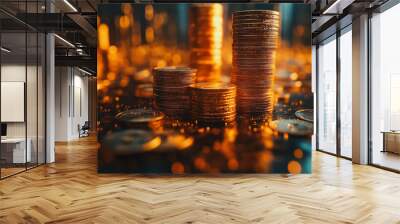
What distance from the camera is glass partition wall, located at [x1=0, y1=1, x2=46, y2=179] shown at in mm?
6285

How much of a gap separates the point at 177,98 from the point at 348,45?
461 centimetres

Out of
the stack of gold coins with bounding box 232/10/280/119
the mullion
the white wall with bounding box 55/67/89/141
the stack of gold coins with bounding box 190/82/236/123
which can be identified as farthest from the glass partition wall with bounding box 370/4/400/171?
the white wall with bounding box 55/67/89/141

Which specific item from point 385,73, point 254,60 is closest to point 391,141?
point 385,73

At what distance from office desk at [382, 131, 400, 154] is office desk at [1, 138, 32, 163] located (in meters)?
7.13

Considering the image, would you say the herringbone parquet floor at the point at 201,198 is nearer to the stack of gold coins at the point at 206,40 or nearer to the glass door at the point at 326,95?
the stack of gold coins at the point at 206,40

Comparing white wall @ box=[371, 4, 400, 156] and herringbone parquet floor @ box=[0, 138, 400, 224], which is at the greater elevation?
white wall @ box=[371, 4, 400, 156]

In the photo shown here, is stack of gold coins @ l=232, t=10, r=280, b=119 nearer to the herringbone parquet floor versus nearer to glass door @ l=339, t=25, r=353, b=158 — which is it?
the herringbone parquet floor

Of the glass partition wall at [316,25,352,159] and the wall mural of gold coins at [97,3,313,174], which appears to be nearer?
the wall mural of gold coins at [97,3,313,174]

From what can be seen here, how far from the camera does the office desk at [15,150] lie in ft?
21.2

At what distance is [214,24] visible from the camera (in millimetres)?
6441

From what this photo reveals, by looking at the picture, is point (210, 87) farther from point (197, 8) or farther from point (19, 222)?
point (19, 222)

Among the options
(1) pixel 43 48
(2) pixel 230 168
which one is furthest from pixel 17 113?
(2) pixel 230 168

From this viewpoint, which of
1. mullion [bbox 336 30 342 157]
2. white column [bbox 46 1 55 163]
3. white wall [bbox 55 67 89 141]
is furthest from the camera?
white wall [bbox 55 67 89 141]

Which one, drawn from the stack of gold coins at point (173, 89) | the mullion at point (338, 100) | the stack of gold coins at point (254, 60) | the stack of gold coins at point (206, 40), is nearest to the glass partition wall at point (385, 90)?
the mullion at point (338, 100)
